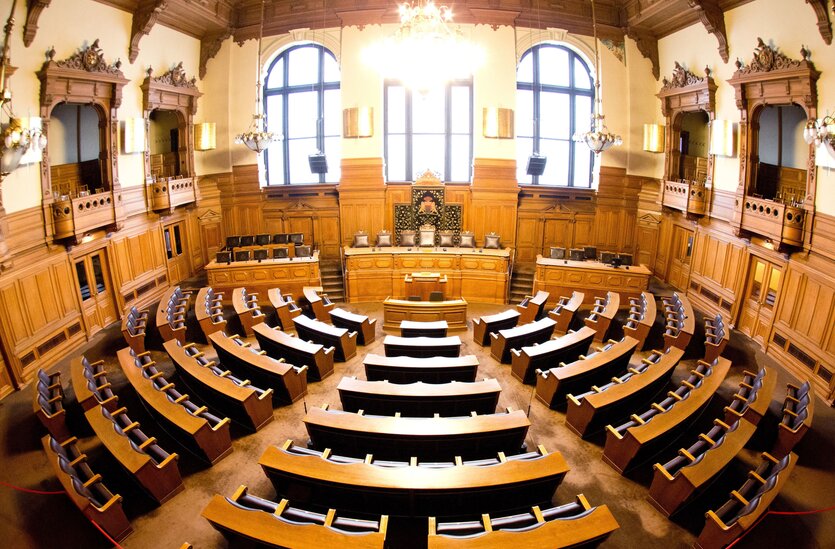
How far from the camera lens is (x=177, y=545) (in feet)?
16.8

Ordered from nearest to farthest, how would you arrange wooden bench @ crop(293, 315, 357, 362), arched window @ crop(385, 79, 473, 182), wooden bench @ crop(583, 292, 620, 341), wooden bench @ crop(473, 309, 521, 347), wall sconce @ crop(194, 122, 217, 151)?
wooden bench @ crop(293, 315, 357, 362) < wooden bench @ crop(583, 292, 620, 341) < wooden bench @ crop(473, 309, 521, 347) < wall sconce @ crop(194, 122, 217, 151) < arched window @ crop(385, 79, 473, 182)

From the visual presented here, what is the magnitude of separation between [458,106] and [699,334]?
27.9 feet

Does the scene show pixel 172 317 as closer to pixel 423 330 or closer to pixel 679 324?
pixel 423 330

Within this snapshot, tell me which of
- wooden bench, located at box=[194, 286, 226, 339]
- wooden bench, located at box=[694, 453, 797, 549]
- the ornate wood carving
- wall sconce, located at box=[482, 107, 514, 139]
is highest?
the ornate wood carving

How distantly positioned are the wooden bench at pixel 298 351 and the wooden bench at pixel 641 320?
5.68m

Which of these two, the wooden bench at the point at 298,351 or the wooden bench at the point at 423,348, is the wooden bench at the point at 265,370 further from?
the wooden bench at the point at 423,348

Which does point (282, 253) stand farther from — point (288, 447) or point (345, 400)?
point (288, 447)

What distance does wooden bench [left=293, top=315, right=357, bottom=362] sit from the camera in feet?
30.0

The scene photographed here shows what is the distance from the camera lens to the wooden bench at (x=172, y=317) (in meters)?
9.31

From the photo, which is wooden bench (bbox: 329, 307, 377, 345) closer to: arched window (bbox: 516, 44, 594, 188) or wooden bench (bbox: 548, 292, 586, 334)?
wooden bench (bbox: 548, 292, 586, 334)

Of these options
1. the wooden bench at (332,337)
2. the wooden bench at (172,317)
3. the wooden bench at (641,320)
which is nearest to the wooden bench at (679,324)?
the wooden bench at (641,320)

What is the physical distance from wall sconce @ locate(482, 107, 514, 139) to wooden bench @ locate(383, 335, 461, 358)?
23.5 feet

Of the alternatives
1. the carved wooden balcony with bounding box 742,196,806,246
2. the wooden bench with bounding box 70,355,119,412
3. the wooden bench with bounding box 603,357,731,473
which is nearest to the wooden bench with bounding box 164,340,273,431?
the wooden bench with bounding box 70,355,119,412

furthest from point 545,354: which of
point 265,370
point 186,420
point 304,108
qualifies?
point 304,108
